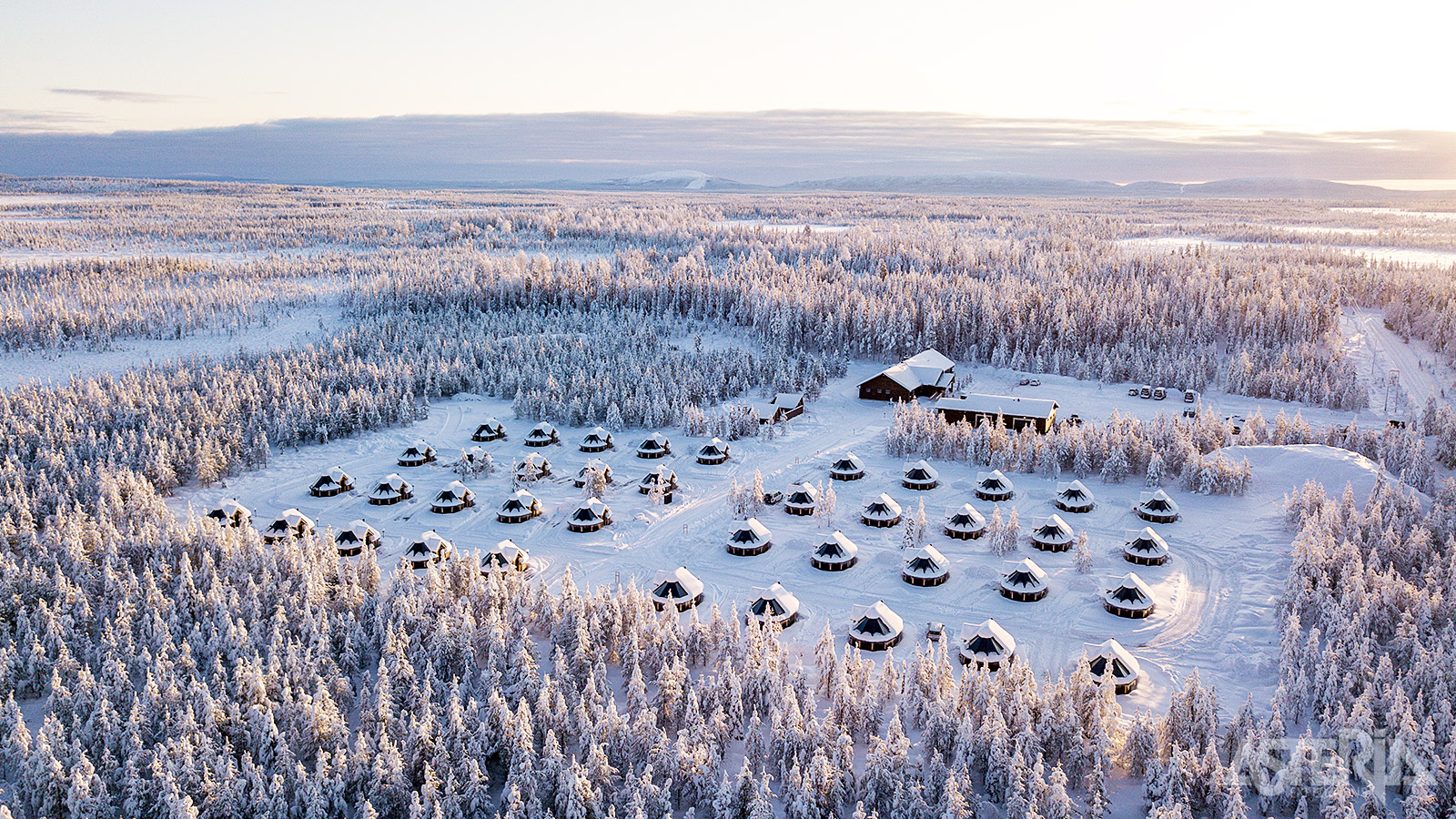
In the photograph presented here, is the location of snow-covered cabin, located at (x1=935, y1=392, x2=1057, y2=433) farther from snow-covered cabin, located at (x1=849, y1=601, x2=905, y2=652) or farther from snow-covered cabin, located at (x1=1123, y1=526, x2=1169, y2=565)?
snow-covered cabin, located at (x1=849, y1=601, x2=905, y2=652)

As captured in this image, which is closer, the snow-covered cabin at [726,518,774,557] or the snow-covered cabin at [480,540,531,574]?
the snow-covered cabin at [480,540,531,574]

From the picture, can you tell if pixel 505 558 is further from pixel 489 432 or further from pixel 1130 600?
pixel 1130 600

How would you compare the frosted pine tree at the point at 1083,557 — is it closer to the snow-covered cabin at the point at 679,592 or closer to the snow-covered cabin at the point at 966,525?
the snow-covered cabin at the point at 966,525

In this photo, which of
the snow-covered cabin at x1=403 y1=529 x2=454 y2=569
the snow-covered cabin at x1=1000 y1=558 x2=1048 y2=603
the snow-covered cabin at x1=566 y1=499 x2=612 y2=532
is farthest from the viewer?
the snow-covered cabin at x1=566 y1=499 x2=612 y2=532

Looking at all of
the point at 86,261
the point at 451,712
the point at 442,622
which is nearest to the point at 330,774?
the point at 451,712

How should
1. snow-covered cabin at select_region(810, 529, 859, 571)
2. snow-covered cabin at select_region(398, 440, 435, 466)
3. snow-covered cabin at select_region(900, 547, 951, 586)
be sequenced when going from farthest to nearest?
1. snow-covered cabin at select_region(398, 440, 435, 466)
2. snow-covered cabin at select_region(810, 529, 859, 571)
3. snow-covered cabin at select_region(900, 547, 951, 586)

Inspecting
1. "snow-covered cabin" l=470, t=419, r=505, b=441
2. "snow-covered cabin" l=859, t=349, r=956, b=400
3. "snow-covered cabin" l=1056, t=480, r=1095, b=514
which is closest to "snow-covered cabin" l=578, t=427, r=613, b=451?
"snow-covered cabin" l=470, t=419, r=505, b=441

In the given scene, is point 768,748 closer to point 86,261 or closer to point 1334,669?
point 1334,669

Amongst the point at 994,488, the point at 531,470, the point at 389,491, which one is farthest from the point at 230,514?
the point at 994,488
